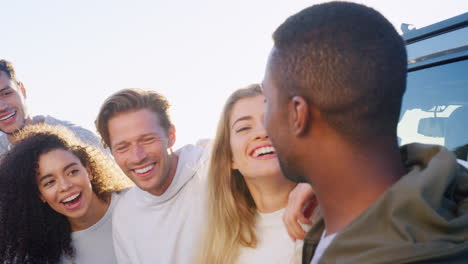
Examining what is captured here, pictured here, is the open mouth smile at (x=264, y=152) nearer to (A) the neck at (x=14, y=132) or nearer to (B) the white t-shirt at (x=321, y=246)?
(B) the white t-shirt at (x=321, y=246)

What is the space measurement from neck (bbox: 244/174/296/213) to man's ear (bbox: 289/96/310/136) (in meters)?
1.15

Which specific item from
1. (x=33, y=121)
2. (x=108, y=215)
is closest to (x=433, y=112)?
(x=108, y=215)

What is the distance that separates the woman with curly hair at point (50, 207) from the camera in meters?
3.71

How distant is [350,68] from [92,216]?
317 centimetres

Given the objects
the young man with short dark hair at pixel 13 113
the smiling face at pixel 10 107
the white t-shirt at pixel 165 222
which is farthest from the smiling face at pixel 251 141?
the smiling face at pixel 10 107

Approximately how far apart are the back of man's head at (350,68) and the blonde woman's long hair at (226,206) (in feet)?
4.57

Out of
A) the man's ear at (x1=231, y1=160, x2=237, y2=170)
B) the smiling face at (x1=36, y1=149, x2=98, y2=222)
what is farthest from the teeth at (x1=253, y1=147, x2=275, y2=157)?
the smiling face at (x1=36, y1=149, x2=98, y2=222)

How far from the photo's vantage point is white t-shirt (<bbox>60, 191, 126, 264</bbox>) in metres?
3.79

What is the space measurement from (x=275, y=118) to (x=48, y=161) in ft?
9.30

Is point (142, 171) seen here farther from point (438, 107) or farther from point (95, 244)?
point (438, 107)

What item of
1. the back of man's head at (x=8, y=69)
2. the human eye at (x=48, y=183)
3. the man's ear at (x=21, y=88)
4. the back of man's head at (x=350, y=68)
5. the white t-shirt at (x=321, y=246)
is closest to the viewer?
the back of man's head at (x=350, y=68)

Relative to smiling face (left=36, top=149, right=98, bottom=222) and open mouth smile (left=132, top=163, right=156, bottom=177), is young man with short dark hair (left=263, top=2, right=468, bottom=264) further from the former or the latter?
smiling face (left=36, top=149, right=98, bottom=222)

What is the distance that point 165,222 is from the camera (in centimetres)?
341

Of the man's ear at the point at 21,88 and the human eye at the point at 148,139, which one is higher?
the man's ear at the point at 21,88
